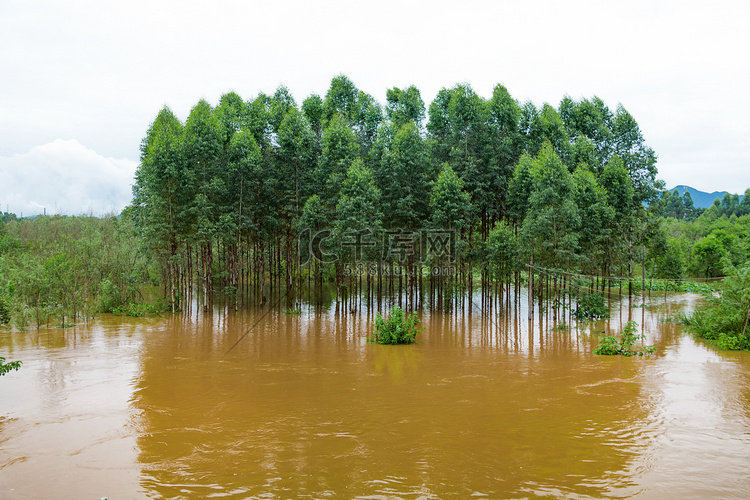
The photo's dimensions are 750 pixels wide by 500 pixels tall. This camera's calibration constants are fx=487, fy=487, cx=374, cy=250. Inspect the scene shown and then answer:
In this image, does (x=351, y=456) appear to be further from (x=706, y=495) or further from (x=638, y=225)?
(x=638, y=225)

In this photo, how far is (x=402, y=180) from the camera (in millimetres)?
30156

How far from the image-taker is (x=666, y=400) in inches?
501

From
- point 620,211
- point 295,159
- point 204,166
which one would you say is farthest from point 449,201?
point 204,166

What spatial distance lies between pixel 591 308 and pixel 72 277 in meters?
29.0

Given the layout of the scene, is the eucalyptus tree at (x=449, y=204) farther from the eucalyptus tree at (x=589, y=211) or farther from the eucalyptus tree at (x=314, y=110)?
the eucalyptus tree at (x=314, y=110)

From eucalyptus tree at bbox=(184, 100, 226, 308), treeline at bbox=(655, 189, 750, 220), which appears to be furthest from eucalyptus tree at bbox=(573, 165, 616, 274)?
treeline at bbox=(655, 189, 750, 220)

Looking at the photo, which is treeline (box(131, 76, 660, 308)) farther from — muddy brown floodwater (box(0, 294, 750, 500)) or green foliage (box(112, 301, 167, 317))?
muddy brown floodwater (box(0, 294, 750, 500))

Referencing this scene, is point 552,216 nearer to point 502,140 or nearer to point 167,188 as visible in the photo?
point 502,140

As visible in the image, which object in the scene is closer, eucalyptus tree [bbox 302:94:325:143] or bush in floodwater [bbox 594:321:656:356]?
bush in floodwater [bbox 594:321:656:356]

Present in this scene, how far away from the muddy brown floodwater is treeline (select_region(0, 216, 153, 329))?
372 cm

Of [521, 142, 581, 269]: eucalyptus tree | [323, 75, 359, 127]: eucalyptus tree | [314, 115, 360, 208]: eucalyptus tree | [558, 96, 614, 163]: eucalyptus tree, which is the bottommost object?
[521, 142, 581, 269]: eucalyptus tree

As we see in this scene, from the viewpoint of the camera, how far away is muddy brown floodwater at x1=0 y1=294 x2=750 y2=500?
8203mm

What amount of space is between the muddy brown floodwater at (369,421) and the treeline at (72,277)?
372cm

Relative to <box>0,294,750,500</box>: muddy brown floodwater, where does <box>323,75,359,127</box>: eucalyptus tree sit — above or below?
above
